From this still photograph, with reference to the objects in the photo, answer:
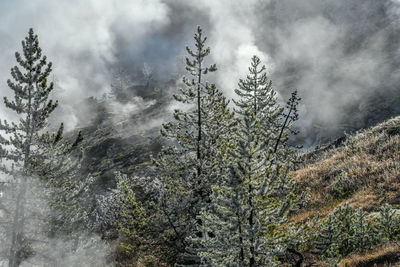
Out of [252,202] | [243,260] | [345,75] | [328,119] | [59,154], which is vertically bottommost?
[243,260]

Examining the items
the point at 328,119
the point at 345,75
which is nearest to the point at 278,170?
the point at 328,119

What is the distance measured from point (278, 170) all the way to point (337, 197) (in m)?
11.7

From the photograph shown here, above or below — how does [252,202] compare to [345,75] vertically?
below

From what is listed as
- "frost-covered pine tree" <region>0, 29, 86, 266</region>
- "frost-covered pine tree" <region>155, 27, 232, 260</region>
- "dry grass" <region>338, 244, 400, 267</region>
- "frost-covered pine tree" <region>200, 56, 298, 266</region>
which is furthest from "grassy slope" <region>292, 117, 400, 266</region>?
"frost-covered pine tree" <region>0, 29, 86, 266</region>

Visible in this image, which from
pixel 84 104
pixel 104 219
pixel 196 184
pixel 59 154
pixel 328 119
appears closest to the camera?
pixel 196 184

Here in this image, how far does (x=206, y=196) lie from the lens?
42.7 ft

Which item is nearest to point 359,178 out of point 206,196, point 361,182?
point 361,182

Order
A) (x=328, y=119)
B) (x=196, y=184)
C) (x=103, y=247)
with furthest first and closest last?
(x=328, y=119)
(x=103, y=247)
(x=196, y=184)

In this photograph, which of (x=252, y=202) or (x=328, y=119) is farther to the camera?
(x=328, y=119)

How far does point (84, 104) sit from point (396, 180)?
144330 mm

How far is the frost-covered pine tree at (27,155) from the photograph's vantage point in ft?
50.6

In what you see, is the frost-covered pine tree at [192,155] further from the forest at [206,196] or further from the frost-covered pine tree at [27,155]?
Result: the frost-covered pine tree at [27,155]

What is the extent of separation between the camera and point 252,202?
7164 millimetres

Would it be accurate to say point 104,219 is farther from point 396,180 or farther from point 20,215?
point 396,180
